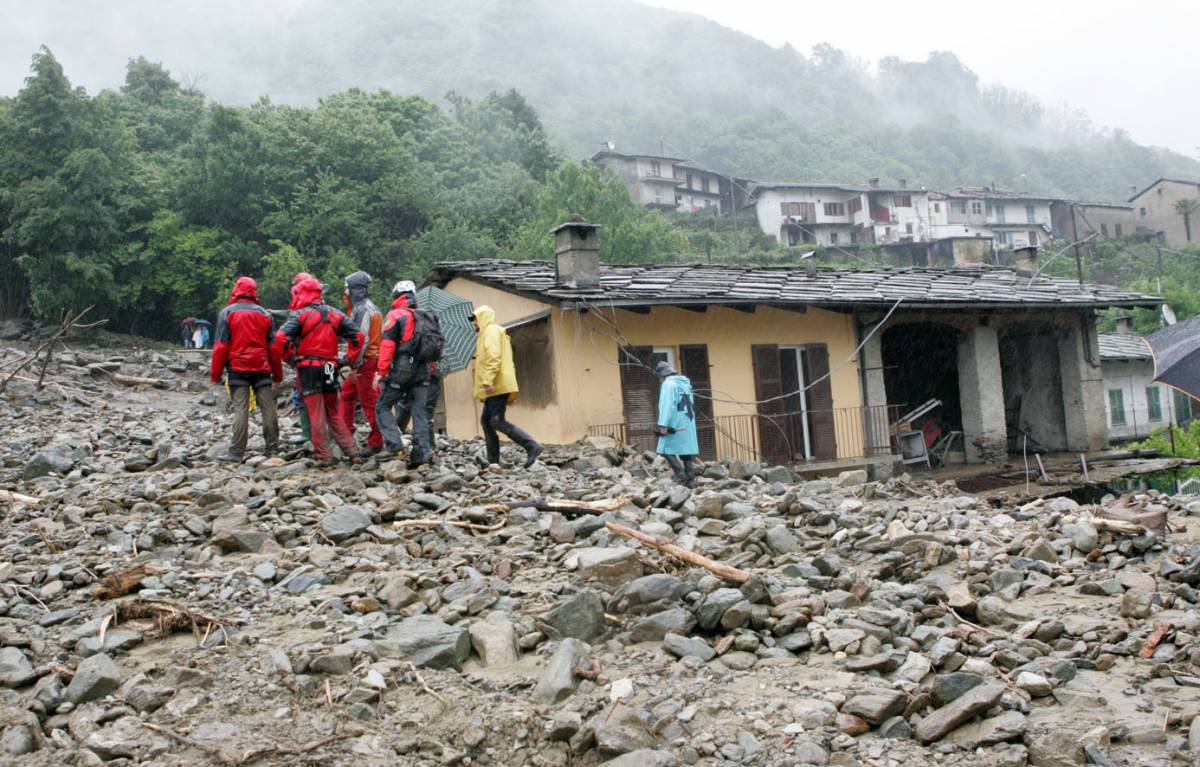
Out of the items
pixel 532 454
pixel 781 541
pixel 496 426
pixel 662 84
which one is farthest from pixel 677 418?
pixel 662 84

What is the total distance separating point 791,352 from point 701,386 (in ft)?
6.92

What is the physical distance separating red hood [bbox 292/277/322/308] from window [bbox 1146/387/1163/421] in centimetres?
2930

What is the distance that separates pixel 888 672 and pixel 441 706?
2393 mm

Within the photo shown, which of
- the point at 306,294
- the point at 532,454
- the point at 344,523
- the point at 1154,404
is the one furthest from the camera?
the point at 1154,404

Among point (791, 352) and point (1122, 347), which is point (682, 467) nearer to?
point (791, 352)

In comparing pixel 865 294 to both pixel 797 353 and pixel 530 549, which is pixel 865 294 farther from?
pixel 530 549

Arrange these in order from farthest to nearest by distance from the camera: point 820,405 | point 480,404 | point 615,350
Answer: point 820,405
point 480,404
point 615,350

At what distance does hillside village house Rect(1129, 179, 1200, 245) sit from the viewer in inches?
2375

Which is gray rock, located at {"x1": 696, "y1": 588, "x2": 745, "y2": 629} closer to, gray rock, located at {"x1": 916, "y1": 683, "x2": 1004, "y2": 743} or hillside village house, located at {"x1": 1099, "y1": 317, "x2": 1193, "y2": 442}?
gray rock, located at {"x1": 916, "y1": 683, "x2": 1004, "y2": 743}

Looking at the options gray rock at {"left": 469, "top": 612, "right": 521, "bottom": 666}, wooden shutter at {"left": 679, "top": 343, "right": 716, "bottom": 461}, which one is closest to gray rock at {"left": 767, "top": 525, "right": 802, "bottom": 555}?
gray rock at {"left": 469, "top": 612, "right": 521, "bottom": 666}

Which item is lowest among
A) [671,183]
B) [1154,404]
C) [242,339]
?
[1154,404]

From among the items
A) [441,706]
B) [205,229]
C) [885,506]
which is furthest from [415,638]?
[205,229]

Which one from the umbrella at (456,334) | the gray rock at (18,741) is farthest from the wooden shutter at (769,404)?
the gray rock at (18,741)

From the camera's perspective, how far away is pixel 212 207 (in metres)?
33.4
